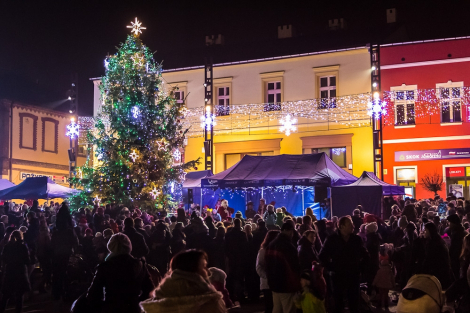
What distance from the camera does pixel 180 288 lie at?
12.8 ft

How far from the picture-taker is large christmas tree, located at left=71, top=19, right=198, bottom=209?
21109mm

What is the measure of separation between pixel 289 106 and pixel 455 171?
8820 mm

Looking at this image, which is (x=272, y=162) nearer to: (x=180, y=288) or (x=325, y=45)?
(x=325, y=45)

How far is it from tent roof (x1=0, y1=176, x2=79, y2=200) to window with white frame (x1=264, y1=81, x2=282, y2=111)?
1115cm

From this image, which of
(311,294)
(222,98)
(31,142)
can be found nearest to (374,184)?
(311,294)

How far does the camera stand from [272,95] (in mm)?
29922

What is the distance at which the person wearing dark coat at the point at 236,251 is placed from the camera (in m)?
11.2

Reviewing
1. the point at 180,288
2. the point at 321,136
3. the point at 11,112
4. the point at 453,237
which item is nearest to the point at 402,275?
the point at 453,237

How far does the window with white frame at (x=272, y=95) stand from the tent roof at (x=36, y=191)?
439 inches

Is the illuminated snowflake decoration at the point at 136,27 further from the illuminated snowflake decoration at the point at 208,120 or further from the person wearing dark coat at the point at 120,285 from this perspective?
the person wearing dark coat at the point at 120,285

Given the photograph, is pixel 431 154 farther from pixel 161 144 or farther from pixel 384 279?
pixel 384 279

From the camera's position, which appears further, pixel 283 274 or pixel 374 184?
pixel 374 184

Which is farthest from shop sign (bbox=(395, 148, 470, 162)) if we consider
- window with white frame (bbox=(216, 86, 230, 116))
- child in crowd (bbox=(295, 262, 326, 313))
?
child in crowd (bbox=(295, 262, 326, 313))

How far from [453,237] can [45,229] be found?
8614mm
